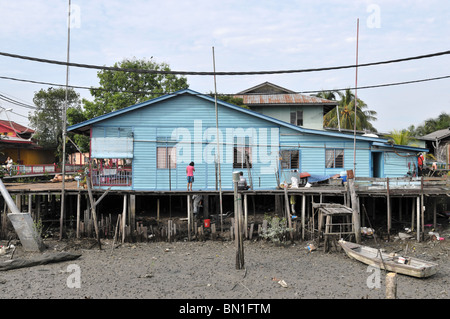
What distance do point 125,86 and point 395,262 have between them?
29.5m

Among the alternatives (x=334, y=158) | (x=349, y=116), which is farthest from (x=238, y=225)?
(x=349, y=116)

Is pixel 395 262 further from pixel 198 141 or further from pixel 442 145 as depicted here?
pixel 442 145

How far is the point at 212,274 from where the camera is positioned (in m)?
13.2

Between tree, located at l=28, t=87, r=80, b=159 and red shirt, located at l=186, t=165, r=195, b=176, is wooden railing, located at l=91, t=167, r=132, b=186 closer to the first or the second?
red shirt, located at l=186, t=165, r=195, b=176

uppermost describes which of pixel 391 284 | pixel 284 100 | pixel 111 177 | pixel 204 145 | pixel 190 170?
pixel 284 100

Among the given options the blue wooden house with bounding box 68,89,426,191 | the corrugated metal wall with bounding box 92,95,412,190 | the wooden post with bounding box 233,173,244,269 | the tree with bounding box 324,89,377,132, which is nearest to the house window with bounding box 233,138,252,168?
the blue wooden house with bounding box 68,89,426,191

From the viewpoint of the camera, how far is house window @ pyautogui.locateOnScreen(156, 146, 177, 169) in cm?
1970

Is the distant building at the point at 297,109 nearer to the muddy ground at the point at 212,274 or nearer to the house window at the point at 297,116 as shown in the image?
the house window at the point at 297,116

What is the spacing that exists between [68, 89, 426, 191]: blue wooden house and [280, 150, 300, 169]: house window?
52mm

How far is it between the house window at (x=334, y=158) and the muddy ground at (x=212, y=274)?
14.7ft

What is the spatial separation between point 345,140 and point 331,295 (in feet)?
35.0
